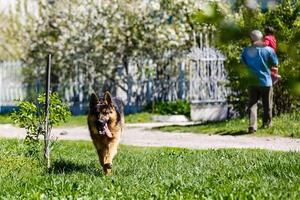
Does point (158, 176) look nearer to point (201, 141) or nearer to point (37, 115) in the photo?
point (37, 115)

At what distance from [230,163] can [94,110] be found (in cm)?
169

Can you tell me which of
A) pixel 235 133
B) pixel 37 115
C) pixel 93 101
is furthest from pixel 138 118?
pixel 93 101

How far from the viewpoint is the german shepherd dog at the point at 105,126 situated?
7.51 m

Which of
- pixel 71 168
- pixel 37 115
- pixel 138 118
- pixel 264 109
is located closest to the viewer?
pixel 71 168

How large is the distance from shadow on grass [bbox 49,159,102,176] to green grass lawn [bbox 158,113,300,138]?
5.10m

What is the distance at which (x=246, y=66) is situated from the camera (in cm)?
235

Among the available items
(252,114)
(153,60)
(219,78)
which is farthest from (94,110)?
(153,60)

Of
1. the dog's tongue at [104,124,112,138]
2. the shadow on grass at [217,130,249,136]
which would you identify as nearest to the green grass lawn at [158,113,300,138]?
the shadow on grass at [217,130,249,136]

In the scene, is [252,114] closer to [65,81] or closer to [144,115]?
[144,115]

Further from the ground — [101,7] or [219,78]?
[101,7]

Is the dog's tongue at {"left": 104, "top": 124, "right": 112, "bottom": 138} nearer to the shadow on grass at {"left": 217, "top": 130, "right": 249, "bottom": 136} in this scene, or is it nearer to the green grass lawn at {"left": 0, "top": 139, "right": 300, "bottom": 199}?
the green grass lawn at {"left": 0, "top": 139, "right": 300, "bottom": 199}

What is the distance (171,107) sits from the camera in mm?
21156

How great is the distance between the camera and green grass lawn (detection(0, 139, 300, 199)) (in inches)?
218

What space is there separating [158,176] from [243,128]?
277 inches
